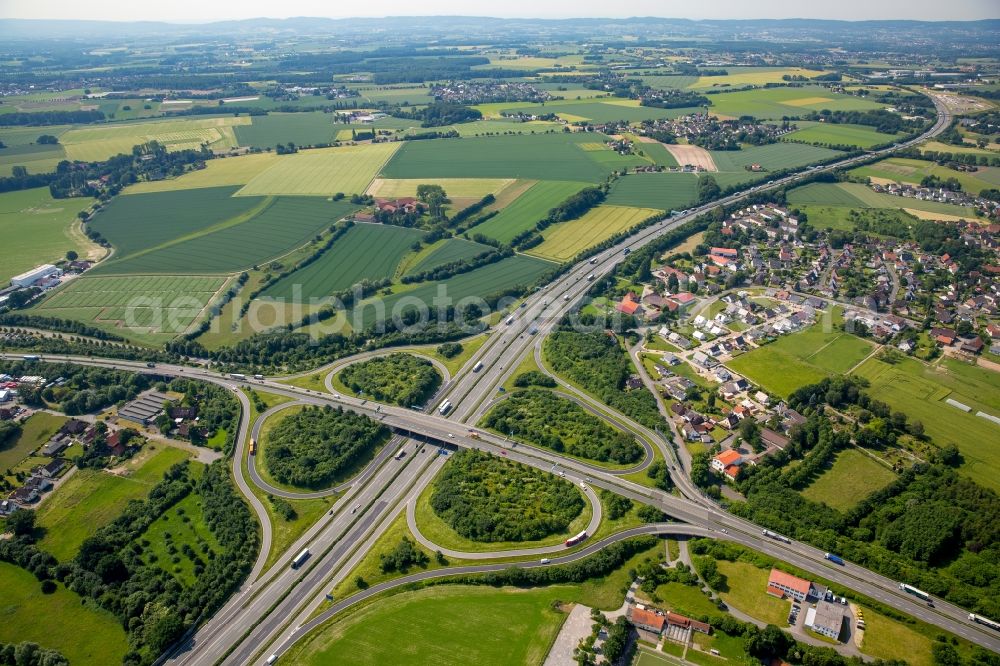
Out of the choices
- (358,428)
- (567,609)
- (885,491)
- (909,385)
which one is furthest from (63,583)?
(909,385)

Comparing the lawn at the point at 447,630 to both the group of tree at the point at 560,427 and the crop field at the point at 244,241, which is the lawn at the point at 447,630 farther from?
the crop field at the point at 244,241

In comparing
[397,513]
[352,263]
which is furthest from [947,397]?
[352,263]

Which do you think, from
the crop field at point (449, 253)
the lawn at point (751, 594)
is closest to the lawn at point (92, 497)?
the crop field at point (449, 253)

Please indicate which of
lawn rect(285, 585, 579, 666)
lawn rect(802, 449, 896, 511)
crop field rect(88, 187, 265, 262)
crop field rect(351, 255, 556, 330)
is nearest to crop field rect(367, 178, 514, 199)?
crop field rect(88, 187, 265, 262)

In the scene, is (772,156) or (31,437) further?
(772,156)

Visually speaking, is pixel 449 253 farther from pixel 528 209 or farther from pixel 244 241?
pixel 244 241

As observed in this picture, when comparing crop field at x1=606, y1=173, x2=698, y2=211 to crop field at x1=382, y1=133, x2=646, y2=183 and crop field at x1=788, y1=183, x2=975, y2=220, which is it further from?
crop field at x1=788, y1=183, x2=975, y2=220
